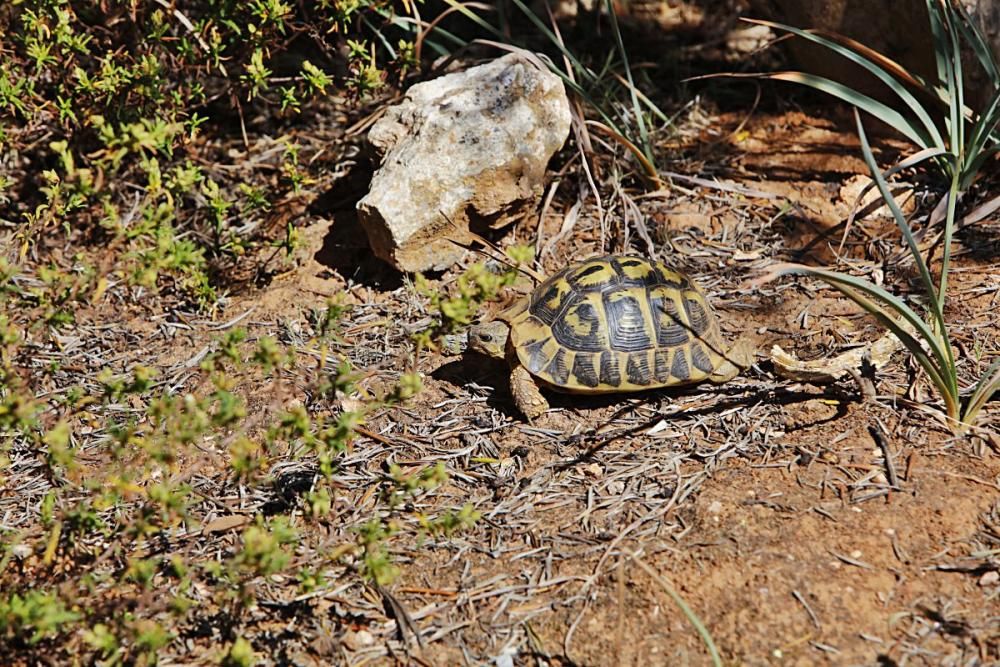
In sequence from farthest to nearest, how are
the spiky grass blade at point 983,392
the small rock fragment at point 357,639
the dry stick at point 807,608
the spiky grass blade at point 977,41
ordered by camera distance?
the spiky grass blade at point 977,41
the spiky grass blade at point 983,392
the small rock fragment at point 357,639
the dry stick at point 807,608

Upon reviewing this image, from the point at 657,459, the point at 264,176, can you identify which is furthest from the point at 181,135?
the point at 657,459

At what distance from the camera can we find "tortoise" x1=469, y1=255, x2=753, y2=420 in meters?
3.82

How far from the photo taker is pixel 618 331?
3.87 m

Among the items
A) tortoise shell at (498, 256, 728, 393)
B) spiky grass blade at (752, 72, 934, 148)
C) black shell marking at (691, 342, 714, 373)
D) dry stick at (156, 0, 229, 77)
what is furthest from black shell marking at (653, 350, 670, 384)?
dry stick at (156, 0, 229, 77)

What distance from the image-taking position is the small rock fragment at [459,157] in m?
4.52

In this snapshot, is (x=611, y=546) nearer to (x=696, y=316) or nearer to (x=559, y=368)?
(x=559, y=368)

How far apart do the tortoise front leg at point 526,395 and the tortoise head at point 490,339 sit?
7.1 inches

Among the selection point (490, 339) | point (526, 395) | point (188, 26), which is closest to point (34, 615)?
point (526, 395)

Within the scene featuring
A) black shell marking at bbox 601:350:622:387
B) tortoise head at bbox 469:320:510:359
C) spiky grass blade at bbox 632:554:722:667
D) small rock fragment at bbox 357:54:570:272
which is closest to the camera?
spiky grass blade at bbox 632:554:722:667

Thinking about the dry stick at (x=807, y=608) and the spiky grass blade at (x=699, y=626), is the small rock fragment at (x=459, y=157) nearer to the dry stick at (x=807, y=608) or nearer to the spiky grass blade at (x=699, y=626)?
the spiky grass blade at (x=699, y=626)

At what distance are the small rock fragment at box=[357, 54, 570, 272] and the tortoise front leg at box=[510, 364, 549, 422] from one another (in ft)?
3.36

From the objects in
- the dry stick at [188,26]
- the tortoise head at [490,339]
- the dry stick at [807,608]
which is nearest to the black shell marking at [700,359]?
the tortoise head at [490,339]

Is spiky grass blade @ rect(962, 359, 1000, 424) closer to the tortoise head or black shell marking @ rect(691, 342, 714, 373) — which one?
black shell marking @ rect(691, 342, 714, 373)

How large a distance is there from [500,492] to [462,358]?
0.92 m
